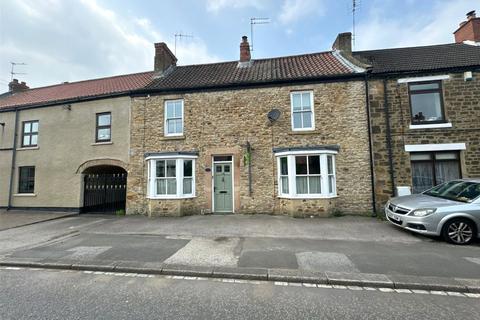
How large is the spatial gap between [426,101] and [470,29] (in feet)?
21.2

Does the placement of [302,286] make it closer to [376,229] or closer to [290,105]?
[376,229]

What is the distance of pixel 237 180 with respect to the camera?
11133 millimetres

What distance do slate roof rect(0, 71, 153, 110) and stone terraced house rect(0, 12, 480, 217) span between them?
518 millimetres

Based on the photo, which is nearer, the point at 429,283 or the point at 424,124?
the point at 429,283

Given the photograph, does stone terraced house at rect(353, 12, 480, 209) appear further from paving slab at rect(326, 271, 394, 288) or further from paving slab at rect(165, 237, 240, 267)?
paving slab at rect(165, 237, 240, 267)

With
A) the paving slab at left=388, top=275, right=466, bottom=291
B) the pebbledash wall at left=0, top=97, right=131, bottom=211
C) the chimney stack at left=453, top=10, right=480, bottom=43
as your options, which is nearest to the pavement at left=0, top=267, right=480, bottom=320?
the paving slab at left=388, top=275, right=466, bottom=291

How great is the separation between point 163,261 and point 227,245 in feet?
5.87

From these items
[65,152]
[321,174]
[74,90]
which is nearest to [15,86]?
[74,90]

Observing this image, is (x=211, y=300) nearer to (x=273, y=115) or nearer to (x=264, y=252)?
(x=264, y=252)

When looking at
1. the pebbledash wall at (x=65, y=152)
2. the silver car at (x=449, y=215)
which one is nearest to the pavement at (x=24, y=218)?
the pebbledash wall at (x=65, y=152)

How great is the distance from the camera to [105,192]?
1305 cm

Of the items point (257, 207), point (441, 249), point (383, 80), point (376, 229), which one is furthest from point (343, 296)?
point (383, 80)

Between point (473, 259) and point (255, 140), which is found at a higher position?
point (255, 140)

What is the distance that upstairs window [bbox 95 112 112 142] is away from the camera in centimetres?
1268
